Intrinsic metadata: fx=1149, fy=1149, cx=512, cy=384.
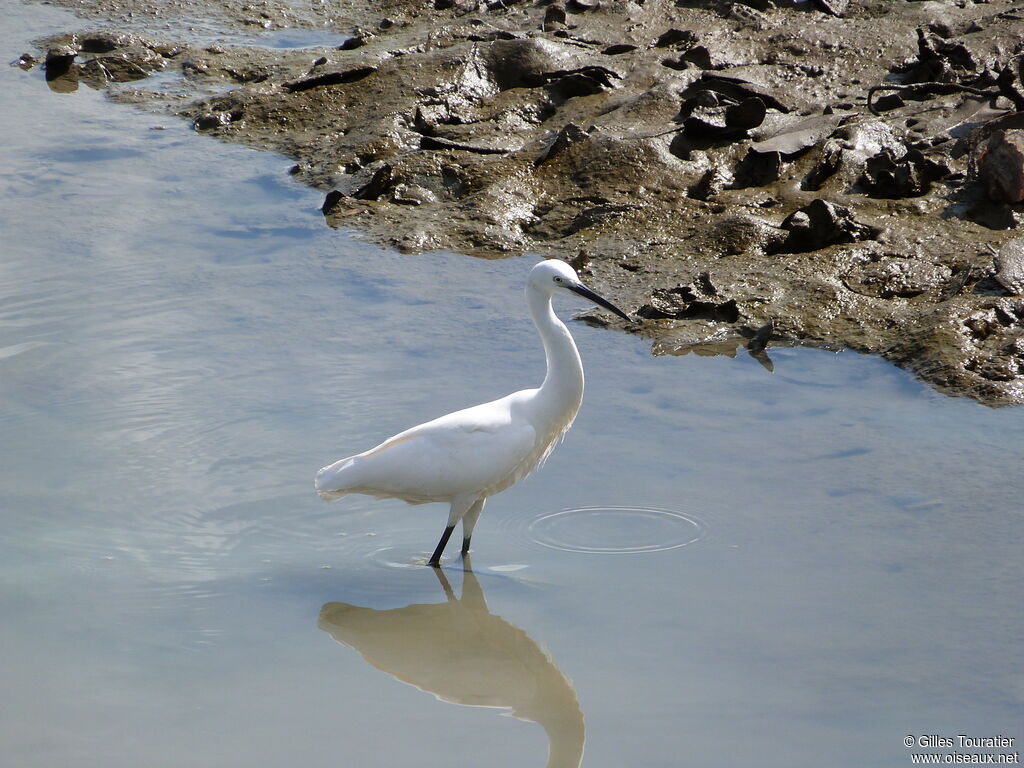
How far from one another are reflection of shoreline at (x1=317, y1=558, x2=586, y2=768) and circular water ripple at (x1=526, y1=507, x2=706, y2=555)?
43 centimetres

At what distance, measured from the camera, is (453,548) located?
5234 mm

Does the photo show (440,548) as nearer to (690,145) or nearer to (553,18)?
(690,145)

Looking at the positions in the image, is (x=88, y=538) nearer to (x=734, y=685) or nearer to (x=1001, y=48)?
(x=734, y=685)

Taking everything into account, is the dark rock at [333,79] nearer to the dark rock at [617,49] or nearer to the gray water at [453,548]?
the dark rock at [617,49]

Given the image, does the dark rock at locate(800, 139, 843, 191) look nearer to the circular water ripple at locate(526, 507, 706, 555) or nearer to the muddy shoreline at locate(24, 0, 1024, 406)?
the muddy shoreline at locate(24, 0, 1024, 406)

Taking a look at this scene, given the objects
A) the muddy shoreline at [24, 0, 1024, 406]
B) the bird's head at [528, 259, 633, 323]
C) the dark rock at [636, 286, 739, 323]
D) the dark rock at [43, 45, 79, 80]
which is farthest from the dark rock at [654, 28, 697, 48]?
the bird's head at [528, 259, 633, 323]

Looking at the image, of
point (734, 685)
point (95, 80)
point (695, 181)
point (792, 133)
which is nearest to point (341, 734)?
point (734, 685)

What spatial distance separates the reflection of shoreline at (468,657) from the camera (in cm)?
404

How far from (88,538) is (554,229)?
4.34m

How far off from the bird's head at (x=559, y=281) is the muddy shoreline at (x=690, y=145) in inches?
69.9

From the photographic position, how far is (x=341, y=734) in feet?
12.7

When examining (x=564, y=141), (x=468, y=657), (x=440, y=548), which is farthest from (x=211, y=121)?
(x=468, y=657)

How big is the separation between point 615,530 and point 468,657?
0.93 meters

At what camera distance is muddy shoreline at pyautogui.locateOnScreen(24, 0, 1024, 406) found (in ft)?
22.7
